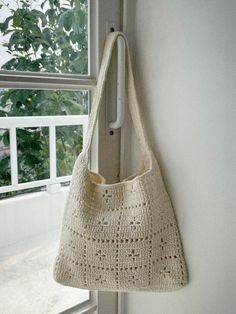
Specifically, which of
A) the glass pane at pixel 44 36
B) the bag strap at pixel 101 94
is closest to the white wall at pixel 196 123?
the bag strap at pixel 101 94

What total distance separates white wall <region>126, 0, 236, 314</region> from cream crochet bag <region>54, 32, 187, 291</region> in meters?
0.04

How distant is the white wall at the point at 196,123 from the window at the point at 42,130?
0.41 ft

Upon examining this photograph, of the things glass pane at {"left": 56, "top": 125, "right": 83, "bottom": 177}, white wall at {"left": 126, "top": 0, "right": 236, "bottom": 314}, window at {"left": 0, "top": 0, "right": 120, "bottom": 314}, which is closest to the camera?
white wall at {"left": 126, "top": 0, "right": 236, "bottom": 314}

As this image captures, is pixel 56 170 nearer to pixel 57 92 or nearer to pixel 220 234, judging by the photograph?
pixel 57 92

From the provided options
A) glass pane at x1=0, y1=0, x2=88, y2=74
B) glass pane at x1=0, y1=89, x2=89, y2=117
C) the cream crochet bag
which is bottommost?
the cream crochet bag

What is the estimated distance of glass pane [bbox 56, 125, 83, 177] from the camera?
0.77 metres

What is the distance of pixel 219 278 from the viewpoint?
61cm

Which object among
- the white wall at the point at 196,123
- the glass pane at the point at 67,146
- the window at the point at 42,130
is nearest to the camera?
the white wall at the point at 196,123

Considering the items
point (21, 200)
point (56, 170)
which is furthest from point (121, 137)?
point (21, 200)

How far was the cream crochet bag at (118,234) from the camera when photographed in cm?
65

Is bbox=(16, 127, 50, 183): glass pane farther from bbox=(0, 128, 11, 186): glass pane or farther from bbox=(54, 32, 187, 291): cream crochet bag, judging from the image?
bbox=(54, 32, 187, 291): cream crochet bag

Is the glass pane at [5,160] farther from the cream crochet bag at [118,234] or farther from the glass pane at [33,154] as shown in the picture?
the cream crochet bag at [118,234]

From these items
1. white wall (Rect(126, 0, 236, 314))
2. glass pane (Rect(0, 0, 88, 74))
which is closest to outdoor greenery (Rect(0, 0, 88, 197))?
glass pane (Rect(0, 0, 88, 74))

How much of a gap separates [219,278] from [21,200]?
52 cm
